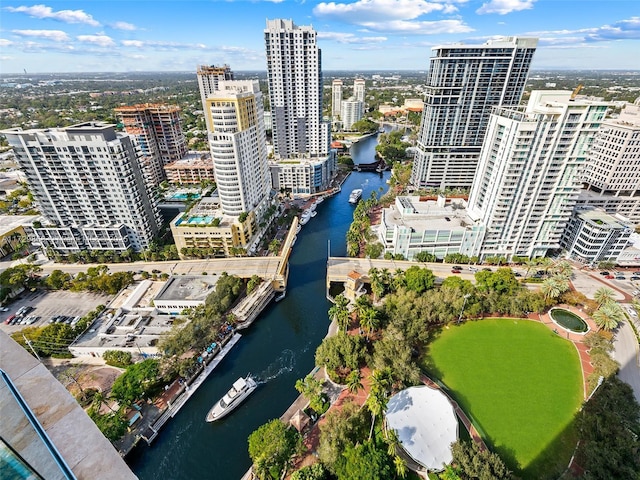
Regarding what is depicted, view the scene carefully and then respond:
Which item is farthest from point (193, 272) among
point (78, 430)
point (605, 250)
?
point (605, 250)

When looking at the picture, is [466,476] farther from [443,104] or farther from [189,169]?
[189,169]

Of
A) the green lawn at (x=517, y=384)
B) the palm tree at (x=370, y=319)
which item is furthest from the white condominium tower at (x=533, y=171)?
the palm tree at (x=370, y=319)

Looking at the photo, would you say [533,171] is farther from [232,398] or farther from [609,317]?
[232,398]

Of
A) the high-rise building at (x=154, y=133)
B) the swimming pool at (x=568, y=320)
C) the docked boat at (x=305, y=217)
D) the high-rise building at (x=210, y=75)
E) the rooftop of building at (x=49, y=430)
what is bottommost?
the swimming pool at (x=568, y=320)

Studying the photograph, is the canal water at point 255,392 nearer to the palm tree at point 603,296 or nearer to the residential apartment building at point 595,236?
the palm tree at point 603,296

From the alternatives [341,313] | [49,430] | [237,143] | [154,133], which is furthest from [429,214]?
[154,133]

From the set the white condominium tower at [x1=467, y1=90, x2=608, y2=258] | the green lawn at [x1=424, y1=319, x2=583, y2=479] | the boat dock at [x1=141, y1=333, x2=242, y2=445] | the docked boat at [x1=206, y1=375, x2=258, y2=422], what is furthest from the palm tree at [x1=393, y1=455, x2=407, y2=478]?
the white condominium tower at [x1=467, y1=90, x2=608, y2=258]
